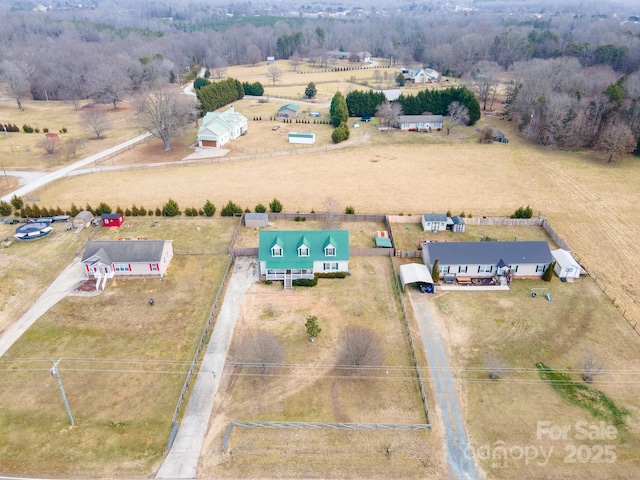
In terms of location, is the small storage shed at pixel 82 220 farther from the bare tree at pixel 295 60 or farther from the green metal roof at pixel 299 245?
the bare tree at pixel 295 60

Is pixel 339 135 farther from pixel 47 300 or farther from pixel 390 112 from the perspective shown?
pixel 47 300

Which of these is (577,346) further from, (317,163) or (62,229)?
(62,229)

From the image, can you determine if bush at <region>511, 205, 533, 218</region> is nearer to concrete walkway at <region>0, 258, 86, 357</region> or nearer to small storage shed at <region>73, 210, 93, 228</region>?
concrete walkway at <region>0, 258, 86, 357</region>

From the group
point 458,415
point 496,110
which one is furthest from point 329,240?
point 496,110

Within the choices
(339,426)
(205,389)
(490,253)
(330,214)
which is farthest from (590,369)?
(330,214)

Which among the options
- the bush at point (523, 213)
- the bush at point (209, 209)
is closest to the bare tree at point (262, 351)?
the bush at point (209, 209)
